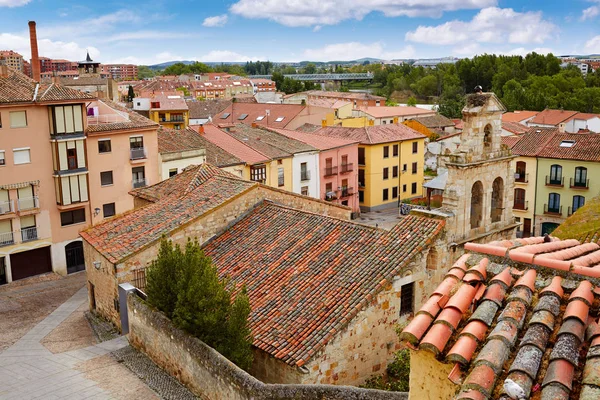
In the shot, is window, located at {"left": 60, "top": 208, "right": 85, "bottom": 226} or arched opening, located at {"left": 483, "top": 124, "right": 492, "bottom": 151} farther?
window, located at {"left": 60, "top": 208, "right": 85, "bottom": 226}

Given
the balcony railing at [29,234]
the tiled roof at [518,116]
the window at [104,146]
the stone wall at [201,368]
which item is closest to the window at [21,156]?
the balcony railing at [29,234]

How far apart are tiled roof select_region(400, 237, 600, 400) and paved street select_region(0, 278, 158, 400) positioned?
11232 mm

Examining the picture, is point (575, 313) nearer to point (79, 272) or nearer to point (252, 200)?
point (252, 200)

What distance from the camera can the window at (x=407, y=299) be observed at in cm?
1677

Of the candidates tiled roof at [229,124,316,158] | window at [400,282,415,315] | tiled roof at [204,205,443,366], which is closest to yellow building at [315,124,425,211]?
tiled roof at [229,124,316,158]

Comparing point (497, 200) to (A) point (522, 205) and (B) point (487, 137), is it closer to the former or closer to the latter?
(B) point (487, 137)

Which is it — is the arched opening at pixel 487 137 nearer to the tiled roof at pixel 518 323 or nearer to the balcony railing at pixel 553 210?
the tiled roof at pixel 518 323

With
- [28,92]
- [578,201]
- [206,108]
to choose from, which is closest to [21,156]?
[28,92]

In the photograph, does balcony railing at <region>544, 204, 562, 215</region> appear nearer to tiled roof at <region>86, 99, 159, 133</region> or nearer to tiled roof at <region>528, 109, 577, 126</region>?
tiled roof at <region>86, 99, 159, 133</region>

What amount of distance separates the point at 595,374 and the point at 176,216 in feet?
59.5

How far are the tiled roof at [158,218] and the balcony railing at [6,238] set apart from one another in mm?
10779

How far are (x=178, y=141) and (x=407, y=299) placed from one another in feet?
87.2

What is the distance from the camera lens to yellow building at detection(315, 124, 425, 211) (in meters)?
53.3

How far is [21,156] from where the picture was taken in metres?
31.5
